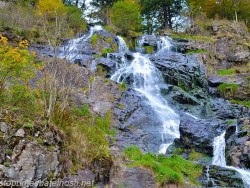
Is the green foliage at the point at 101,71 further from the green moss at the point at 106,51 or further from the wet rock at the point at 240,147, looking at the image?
the wet rock at the point at 240,147

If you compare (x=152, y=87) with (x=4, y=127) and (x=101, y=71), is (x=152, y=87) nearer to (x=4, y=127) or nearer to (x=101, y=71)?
(x=101, y=71)

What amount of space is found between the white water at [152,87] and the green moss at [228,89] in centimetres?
412

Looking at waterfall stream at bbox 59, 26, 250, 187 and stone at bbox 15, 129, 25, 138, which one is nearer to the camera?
stone at bbox 15, 129, 25, 138

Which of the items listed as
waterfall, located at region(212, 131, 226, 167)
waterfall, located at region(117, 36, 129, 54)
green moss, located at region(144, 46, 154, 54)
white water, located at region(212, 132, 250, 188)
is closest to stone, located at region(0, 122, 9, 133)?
white water, located at region(212, 132, 250, 188)

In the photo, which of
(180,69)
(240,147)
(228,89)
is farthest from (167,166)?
(228,89)

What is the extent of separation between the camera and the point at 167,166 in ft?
40.2

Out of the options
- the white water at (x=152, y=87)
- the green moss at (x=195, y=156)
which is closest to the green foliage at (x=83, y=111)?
the white water at (x=152, y=87)

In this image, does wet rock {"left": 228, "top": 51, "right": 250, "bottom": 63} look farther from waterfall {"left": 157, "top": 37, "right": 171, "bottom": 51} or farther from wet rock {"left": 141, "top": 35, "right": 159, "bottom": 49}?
wet rock {"left": 141, "top": 35, "right": 159, "bottom": 49}

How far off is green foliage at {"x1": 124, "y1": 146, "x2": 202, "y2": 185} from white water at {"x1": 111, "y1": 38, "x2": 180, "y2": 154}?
233 centimetres

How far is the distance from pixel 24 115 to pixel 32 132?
629 mm

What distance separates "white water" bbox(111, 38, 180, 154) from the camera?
17.0 m

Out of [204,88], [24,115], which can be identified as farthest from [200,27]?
[24,115]

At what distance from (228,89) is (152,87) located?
5439 mm

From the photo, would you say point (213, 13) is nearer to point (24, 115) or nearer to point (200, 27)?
point (200, 27)
